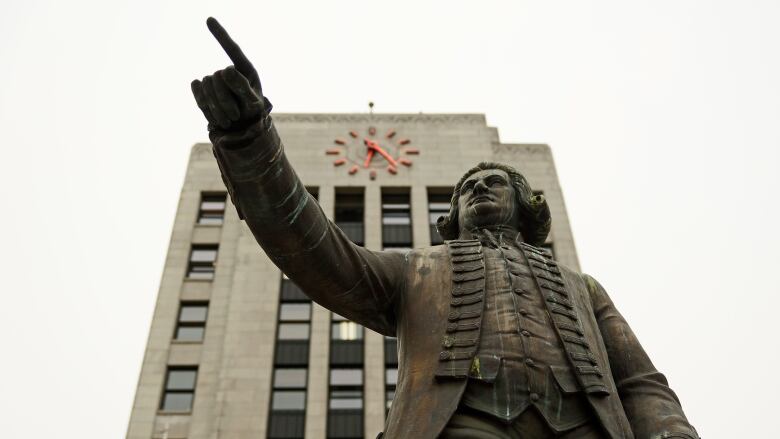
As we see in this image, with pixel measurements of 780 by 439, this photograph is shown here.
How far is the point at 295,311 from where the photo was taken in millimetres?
40875

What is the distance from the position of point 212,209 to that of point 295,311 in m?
10.4

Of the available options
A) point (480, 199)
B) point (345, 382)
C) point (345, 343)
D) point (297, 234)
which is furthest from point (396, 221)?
point (297, 234)

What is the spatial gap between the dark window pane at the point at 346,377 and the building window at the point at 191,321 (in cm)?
757

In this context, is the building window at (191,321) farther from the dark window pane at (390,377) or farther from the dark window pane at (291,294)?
the dark window pane at (390,377)

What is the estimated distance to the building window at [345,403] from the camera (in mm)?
35719

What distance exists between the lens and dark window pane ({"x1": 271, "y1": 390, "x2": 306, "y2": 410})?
3650 centimetres

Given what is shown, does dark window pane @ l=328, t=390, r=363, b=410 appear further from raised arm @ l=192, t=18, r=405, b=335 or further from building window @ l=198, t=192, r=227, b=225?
raised arm @ l=192, t=18, r=405, b=335

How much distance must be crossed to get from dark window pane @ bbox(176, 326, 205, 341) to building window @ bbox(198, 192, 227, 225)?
24.8 ft

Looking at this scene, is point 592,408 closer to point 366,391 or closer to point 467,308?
point 467,308

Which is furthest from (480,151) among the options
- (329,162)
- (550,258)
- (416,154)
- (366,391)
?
(550,258)

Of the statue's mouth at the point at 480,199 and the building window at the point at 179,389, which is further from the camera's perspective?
the building window at the point at 179,389

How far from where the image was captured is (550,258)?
22.2 ft

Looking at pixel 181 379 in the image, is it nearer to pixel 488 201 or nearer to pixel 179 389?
pixel 179 389

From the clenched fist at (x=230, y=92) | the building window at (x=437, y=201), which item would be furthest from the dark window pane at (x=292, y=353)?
the clenched fist at (x=230, y=92)
